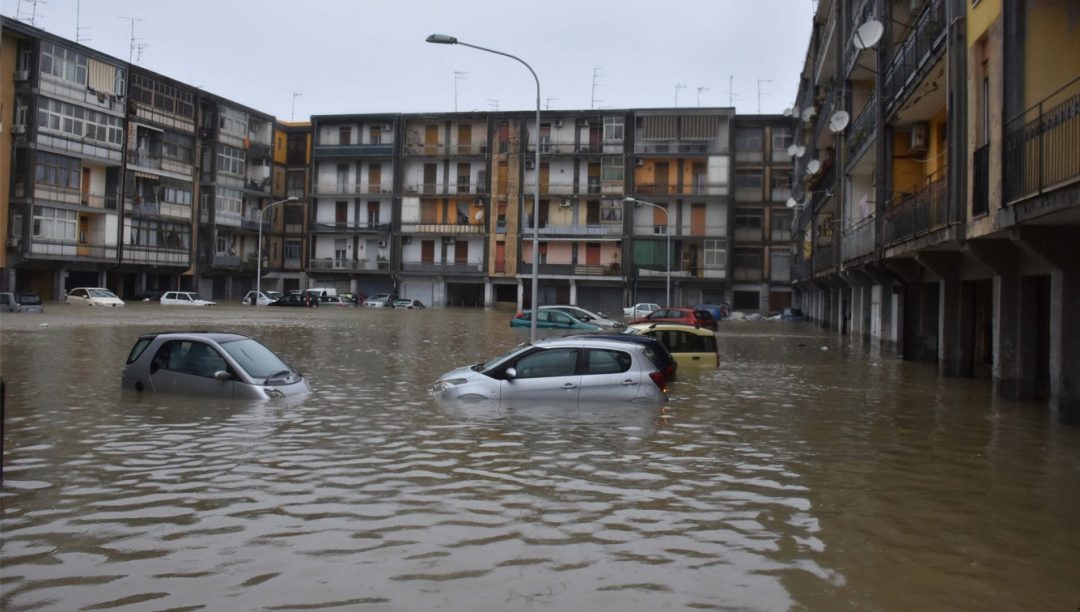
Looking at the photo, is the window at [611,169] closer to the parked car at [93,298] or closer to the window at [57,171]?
the parked car at [93,298]

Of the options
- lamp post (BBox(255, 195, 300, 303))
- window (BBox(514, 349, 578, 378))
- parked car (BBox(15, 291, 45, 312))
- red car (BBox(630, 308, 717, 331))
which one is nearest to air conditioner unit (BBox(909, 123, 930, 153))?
red car (BBox(630, 308, 717, 331))

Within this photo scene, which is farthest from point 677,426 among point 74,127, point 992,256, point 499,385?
point 74,127

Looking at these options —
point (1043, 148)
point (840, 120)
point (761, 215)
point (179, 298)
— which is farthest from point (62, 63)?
point (1043, 148)

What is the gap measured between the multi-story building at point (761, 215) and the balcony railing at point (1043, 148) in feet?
199

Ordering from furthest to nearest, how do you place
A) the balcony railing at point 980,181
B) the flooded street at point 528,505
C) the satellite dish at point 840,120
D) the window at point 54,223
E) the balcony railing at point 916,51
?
the window at point 54,223 → the satellite dish at point 840,120 → the balcony railing at point 916,51 → the balcony railing at point 980,181 → the flooded street at point 528,505

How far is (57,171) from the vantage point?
194 feet

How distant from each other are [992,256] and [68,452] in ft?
48.6

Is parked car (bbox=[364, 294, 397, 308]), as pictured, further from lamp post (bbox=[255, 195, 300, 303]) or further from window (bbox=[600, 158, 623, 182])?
window (bbox=[600, 158, 623, 182])

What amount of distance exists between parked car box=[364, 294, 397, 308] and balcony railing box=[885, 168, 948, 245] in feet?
179

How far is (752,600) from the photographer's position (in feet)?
19.4

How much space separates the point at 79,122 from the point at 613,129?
3872 cm

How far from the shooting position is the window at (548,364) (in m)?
14.3

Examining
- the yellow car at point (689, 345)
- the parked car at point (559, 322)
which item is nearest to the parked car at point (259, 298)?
the parked car at point (559, 322)

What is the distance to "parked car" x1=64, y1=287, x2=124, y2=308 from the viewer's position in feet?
183
